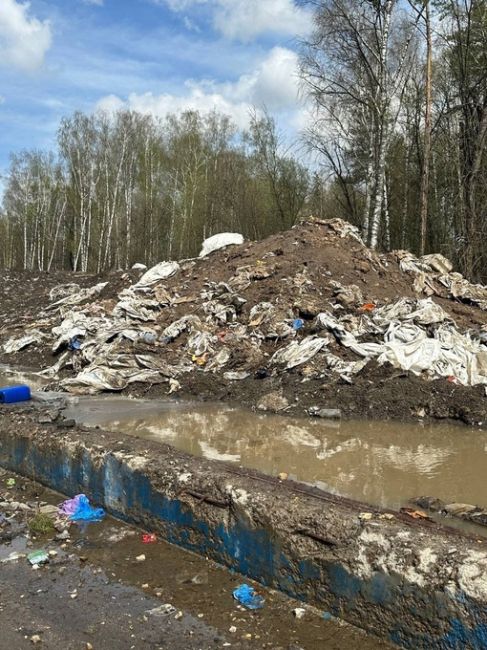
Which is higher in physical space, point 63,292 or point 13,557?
point 63,292

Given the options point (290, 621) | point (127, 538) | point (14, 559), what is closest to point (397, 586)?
point (290, 621)

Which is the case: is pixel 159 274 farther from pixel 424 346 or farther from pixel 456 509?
pixel 456 509

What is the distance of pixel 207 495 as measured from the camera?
3.43m

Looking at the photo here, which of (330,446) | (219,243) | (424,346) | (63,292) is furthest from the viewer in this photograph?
Answer: (63,292)

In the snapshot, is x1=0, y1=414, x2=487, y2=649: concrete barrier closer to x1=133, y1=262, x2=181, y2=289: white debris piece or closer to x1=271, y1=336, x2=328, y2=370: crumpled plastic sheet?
x1=271, y1=336, x2=328, y2=370: crumpled plastic sheet

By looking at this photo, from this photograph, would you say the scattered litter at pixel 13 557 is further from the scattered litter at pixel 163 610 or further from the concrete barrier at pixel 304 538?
the scattered litter at pixel 163 610

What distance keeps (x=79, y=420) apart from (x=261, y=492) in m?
3.91

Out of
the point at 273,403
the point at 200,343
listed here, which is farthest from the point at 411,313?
the point at 200,343

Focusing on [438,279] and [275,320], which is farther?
[438,279]

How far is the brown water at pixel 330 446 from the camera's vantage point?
4.56m

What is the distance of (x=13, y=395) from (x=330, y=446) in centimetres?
348

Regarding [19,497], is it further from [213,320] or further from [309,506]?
[213,320]

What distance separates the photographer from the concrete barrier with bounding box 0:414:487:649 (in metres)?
2.35

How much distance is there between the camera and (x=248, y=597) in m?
2.91
